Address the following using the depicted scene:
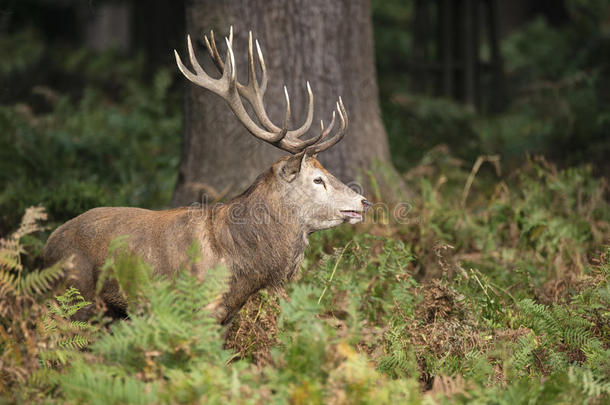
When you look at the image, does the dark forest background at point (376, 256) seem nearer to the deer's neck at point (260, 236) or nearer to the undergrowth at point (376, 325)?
the undergrowth at point (376, 325)

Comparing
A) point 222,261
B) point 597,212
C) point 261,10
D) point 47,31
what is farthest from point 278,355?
point 47,31

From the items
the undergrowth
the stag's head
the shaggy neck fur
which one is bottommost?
the undergrowth

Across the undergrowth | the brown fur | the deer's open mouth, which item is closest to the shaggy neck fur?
the brown fur

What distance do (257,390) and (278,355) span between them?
0.34 meters

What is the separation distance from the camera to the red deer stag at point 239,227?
5.17 metres

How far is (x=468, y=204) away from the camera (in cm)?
823

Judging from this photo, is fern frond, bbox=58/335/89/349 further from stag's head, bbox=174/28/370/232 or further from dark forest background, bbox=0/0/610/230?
dark forest background, bbox=0/0/610/230

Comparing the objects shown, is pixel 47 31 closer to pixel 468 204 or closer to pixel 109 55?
pixel 109 55

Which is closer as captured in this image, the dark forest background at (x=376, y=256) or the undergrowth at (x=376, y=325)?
the undergrowth at (x=376, y=325)

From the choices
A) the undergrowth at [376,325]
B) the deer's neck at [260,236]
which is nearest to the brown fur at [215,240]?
the deer's neck at [260,236]

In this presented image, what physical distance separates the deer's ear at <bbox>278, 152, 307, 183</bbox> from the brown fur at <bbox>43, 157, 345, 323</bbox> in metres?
0.01

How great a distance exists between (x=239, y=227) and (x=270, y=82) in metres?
2.58

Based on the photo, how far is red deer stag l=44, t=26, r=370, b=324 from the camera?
5.17 m

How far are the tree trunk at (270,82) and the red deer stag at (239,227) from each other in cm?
166
